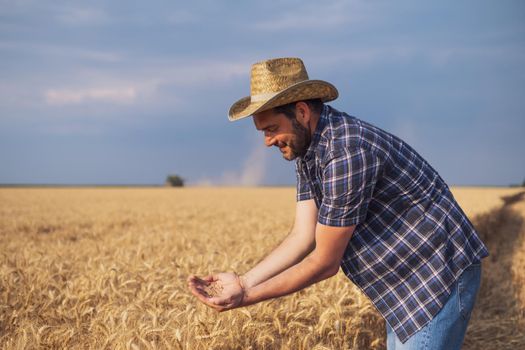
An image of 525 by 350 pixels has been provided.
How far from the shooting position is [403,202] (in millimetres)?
2703

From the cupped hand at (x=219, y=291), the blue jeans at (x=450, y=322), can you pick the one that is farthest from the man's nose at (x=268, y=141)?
the blue jeans at (x=450, y=322)

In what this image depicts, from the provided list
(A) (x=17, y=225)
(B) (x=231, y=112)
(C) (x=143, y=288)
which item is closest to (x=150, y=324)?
(C) (x=143, y=288)

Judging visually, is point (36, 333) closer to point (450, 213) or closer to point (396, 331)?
point (396, 331)

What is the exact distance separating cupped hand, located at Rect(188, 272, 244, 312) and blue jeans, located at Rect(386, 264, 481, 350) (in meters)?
0.92

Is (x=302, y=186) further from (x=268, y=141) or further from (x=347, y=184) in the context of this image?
(x=347, y=184)

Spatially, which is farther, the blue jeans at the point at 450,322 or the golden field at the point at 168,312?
the golden field at the point at 168,312

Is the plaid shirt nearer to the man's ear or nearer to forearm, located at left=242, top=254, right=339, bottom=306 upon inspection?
the man's ear

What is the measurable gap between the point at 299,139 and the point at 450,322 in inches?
46.9

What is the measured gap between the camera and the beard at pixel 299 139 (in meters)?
2.63

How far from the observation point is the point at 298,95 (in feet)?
8.68

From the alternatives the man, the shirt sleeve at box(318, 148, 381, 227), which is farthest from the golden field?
the shirt sleeve at box(318, 148, 381, 227)

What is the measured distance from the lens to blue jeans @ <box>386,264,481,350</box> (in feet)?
8.87

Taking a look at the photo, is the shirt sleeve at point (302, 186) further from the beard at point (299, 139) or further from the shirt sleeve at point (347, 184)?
the shirt sleeve at point (347, 184)

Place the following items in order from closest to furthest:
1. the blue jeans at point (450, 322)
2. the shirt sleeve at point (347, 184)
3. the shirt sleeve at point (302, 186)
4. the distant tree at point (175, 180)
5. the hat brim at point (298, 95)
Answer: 1. the shirt sleeve at point (347, 184)
2. the hat brim at point (298, 95)
3. the blue jeans at point (450, 322)
4. the shirt sleeve at point (302, 186)
5. the distant tree at point (175, 180)
